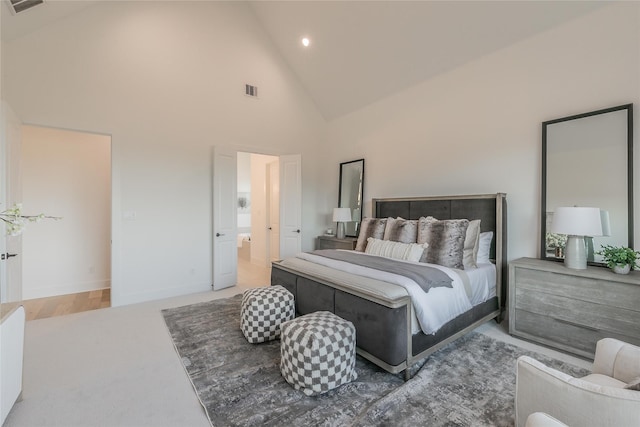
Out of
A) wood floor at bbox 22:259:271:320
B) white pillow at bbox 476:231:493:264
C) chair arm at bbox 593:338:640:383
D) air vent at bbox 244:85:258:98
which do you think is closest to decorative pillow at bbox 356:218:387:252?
white pillow at bbox 476:231:493:264

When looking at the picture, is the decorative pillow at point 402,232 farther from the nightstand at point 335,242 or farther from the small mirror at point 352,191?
the small mirror at point 352,191

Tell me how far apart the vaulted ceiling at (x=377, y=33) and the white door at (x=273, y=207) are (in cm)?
185

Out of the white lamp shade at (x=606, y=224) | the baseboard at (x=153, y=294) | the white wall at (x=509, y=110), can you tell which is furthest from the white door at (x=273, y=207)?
the white lamp shade at (x=606, y=224)

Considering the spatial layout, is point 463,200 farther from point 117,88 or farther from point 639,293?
point 117,88

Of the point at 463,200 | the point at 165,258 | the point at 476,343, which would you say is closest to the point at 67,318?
the point at 165,258

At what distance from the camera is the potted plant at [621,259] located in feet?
7.59

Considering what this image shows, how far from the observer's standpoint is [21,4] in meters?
2.71

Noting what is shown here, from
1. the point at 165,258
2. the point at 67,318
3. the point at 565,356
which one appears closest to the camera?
the point at 565,356

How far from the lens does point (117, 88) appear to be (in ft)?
12.7

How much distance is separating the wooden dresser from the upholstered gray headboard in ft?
1.01

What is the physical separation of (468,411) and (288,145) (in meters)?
4.85

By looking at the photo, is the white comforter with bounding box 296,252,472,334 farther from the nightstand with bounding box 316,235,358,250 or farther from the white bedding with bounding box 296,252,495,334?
the nightstand with bounding box 316,235,358,250

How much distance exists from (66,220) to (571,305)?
6634mm

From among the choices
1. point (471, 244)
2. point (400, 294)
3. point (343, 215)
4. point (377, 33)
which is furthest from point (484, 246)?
point (377, 33)
